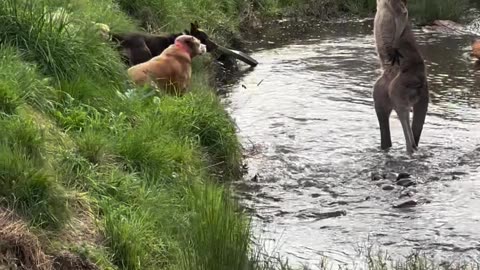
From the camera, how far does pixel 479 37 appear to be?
1872cm

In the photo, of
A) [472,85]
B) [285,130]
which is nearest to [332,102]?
[285,130]

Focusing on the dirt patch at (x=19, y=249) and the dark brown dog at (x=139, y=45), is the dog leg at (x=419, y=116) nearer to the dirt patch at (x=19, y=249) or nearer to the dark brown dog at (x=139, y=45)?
the dark brown dog at (x=139, y=45)

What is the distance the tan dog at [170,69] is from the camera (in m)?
9.80

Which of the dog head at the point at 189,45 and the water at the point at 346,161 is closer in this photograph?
the water at the point at 346,161

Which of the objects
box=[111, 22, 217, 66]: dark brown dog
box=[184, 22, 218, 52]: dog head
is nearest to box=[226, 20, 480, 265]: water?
box=[184, 22, 218, 52]: dog head

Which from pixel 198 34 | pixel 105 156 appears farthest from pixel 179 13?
pixel 105 156

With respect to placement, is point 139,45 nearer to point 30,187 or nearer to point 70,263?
point 30,187

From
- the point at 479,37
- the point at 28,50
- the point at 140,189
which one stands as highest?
the point at 28,50

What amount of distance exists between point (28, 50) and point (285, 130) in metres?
3.69

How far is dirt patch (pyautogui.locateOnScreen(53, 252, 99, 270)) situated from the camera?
521 centimetres

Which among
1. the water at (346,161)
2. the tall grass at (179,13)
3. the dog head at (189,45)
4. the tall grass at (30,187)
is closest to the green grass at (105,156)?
the tall grass at (30,187)

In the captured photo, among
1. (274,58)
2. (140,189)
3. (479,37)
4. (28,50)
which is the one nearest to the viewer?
(140,189)

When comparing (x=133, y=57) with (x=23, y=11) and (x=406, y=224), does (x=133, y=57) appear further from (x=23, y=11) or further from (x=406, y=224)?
(x=406, y=224)

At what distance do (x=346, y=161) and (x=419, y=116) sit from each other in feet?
3.39
